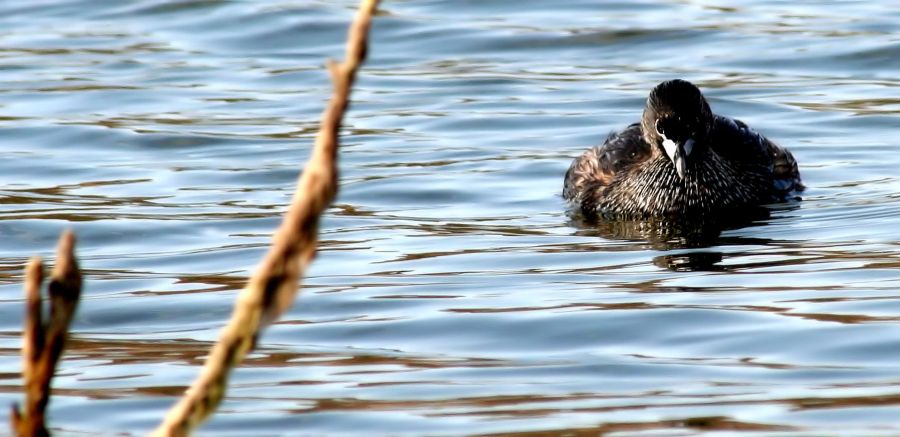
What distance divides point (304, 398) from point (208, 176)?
6.50 metres

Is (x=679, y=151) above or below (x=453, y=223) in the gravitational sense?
above

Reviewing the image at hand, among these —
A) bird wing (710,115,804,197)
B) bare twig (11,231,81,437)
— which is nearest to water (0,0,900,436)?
bird wing (710,115,804,197)

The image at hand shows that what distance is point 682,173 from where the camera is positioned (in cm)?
1066

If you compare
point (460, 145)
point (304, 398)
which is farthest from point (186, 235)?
point (304, 398)

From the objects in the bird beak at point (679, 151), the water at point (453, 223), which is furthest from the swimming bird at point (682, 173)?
the water at point (453, 223)

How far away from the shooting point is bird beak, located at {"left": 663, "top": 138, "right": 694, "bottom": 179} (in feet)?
35.2

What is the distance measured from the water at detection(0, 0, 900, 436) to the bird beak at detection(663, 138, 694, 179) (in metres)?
0.62

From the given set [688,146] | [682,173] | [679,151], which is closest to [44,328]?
[682,173]

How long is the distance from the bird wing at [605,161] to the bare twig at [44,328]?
349 inches

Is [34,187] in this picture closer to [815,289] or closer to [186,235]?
[186,235]

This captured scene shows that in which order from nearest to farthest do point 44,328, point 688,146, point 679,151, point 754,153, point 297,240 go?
point 297,240 < point 44,328 < point 679,151 < point 688,146 < point 754,153

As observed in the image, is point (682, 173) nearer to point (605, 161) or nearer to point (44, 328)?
point (605, 161)

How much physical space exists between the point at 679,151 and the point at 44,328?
857cm

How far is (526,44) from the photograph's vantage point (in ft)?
57.9
